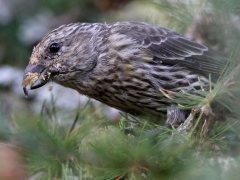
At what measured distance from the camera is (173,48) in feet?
16.3

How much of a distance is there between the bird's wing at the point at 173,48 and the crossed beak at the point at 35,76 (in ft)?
2.78

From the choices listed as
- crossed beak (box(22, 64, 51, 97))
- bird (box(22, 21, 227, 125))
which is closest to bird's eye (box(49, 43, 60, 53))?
bird (box(22, 21, 227, 125))

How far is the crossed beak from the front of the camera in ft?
14.3

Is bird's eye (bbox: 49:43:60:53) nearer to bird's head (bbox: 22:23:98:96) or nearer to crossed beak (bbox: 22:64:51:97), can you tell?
bird's head (bbox: 22:23:98:96)

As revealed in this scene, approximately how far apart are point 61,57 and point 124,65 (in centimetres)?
54

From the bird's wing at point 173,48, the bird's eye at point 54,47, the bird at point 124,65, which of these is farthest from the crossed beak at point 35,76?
the bird's wing at point 173,48

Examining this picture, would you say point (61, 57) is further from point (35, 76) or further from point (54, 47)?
point (35, 76)

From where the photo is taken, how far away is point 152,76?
454cm

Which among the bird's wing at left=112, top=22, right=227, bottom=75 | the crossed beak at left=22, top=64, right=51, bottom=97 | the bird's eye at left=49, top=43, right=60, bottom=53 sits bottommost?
the crossed beak at left=22, top=64, right=51, bottom=97

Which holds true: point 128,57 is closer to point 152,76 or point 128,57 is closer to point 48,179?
point 152,76

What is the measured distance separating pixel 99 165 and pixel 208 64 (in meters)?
2.23

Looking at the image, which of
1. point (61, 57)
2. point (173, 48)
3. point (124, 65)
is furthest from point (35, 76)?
point (173, 48)

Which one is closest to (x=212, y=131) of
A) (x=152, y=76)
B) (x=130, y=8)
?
(x=152, y=76)

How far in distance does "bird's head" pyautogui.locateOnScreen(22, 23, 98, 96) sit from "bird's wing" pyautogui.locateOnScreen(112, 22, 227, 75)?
0.38m
